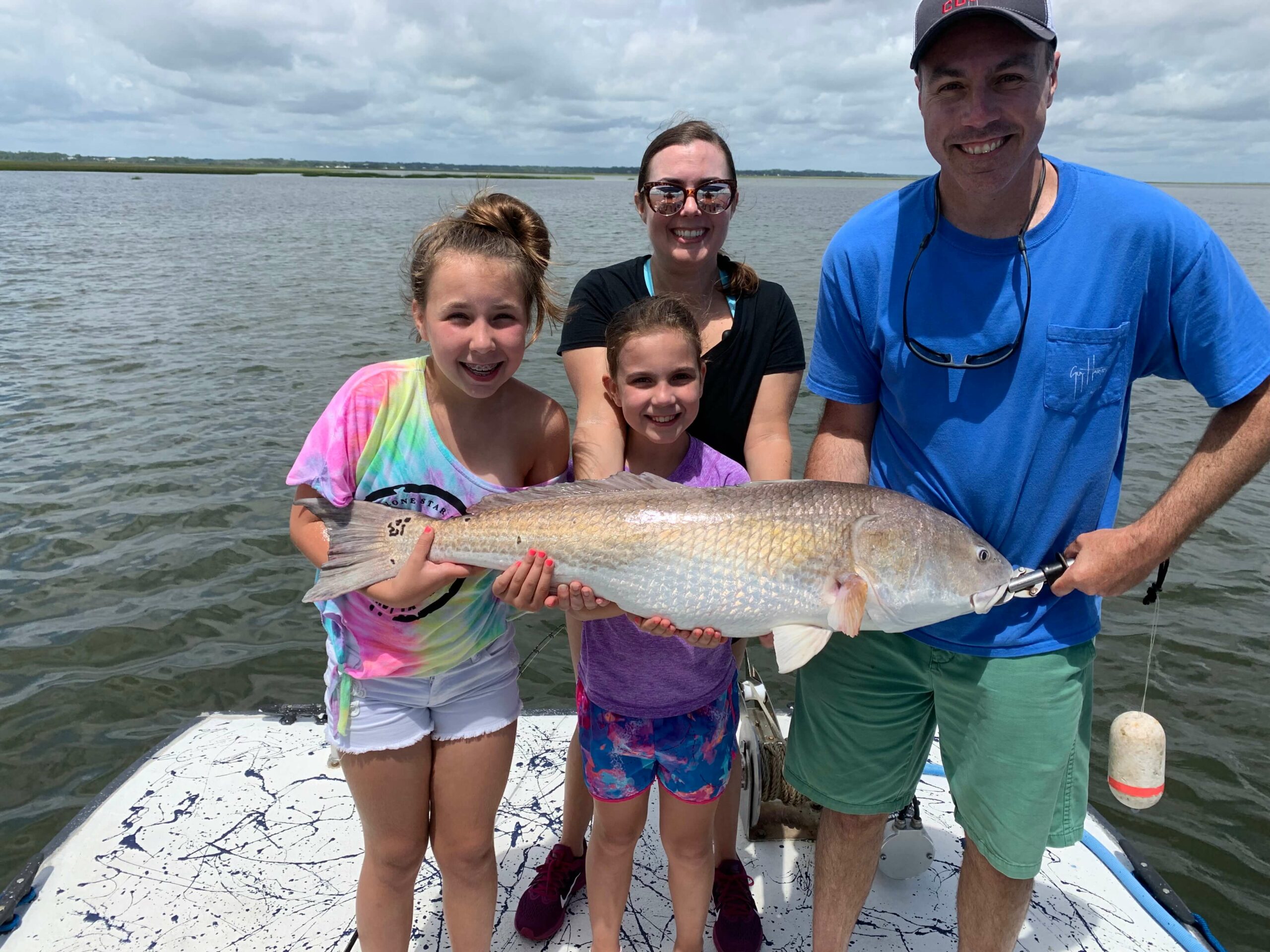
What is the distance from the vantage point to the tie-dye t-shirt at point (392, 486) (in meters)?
2.90

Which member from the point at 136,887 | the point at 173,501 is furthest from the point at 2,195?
the point at 136,887

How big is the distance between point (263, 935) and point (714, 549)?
2674mm

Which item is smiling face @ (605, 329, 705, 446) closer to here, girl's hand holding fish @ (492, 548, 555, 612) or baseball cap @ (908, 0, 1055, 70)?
girl's hand holding fish @ (492, 548, 555, 612)

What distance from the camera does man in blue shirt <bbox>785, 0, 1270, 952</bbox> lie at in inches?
103

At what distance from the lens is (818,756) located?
333 cm

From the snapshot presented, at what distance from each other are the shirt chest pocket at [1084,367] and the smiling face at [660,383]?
1239mm

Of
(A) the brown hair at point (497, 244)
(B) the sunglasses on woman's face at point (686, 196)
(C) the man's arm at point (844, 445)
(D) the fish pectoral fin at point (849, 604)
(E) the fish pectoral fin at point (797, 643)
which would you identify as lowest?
(E) the fish pectoral fin at point (797, 643)

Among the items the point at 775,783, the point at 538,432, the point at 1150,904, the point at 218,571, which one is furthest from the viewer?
the point at 218,571

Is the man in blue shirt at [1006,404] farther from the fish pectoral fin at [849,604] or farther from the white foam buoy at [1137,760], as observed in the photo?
the fish pectoral fin at [849,604]

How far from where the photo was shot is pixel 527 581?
2.89m

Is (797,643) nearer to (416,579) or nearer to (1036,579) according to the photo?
(1036,579)

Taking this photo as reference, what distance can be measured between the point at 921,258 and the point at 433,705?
2.42m

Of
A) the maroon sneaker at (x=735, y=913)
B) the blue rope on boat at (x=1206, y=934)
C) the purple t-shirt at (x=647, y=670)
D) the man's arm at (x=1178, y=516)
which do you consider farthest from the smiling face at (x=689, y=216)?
the blue rope on boat at (x=1206, y=934)

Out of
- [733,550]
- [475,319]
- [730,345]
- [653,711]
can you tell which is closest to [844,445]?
[730,345]
